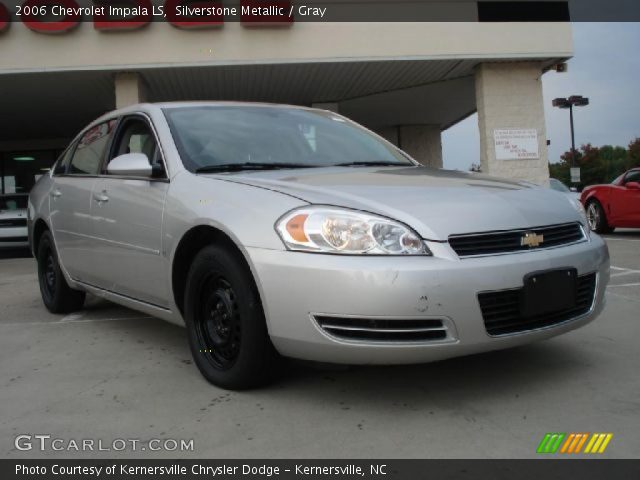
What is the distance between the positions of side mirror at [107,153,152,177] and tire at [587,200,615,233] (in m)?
10.0

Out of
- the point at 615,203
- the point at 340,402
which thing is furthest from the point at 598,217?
the point at 340,402

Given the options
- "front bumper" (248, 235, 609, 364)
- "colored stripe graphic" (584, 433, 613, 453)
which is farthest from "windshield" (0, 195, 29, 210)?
"colored stripe graphic" (584, 433, 613, 453)

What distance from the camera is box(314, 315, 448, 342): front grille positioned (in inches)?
93.7

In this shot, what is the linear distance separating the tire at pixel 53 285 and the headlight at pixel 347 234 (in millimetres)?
2849

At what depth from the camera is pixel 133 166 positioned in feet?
10.6

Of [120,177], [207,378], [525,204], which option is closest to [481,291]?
[525,204]

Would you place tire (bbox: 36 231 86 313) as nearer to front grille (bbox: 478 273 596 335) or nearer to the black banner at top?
front grille (bbox: 478 273 596 335)

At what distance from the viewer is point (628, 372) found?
115 inches

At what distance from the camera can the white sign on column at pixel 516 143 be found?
13.4m

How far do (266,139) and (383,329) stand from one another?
5.26ft

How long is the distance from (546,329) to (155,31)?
11281mm

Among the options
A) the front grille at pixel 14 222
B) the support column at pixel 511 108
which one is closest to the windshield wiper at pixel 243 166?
the front grille at pixel 14 222

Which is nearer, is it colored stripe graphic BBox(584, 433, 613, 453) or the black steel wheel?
colored stripe graphic BBox(584, 433, 613, 453)

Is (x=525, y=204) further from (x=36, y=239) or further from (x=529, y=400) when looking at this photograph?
(x=36, y=239)
